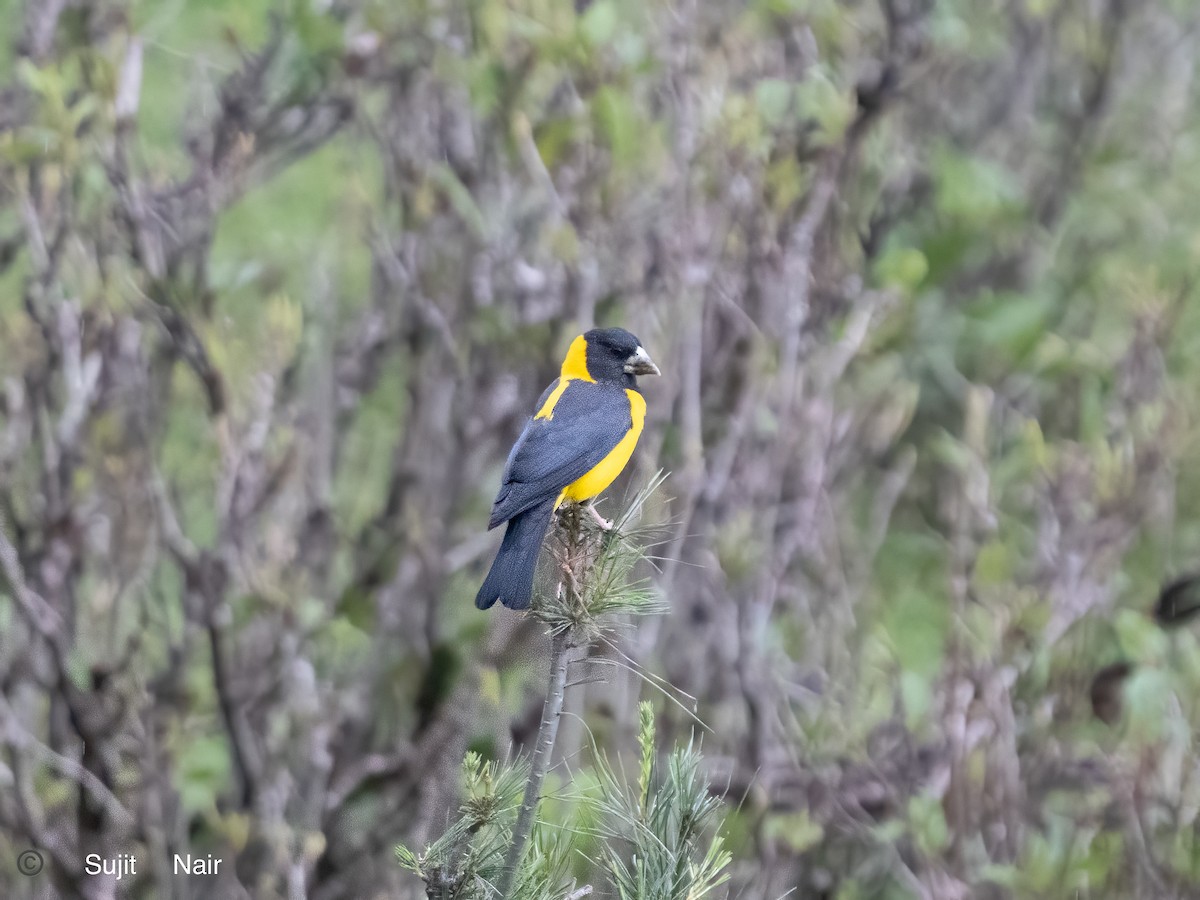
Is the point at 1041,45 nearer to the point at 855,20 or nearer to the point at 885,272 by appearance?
the point at 855,20

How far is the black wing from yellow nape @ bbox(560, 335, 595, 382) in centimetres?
20

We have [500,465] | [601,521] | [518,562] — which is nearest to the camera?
[518,562]

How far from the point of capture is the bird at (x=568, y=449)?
2.46 metres

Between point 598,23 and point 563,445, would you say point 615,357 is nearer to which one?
point 563,445

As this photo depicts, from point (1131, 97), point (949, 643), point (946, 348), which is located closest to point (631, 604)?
point (949, 643)

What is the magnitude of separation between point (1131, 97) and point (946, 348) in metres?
1.81

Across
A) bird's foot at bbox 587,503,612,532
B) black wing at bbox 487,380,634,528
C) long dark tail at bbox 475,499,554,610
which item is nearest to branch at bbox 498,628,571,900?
bird's foot at bbox 587,503,612,532

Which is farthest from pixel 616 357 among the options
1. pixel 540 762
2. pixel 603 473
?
pixel 540 762

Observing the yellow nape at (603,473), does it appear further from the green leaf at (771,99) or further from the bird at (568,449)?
the green leaf at (771,99)

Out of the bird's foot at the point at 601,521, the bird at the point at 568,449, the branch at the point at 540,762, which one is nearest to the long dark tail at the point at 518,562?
the bird at the point at 568,449

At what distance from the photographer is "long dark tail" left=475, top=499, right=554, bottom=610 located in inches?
91.1

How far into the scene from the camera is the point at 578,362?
11.5 ft

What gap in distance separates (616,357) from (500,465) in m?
1.09

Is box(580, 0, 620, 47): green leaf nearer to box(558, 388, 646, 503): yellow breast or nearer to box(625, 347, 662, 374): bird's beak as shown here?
box(625, 347, 662, 374): bird's beak
